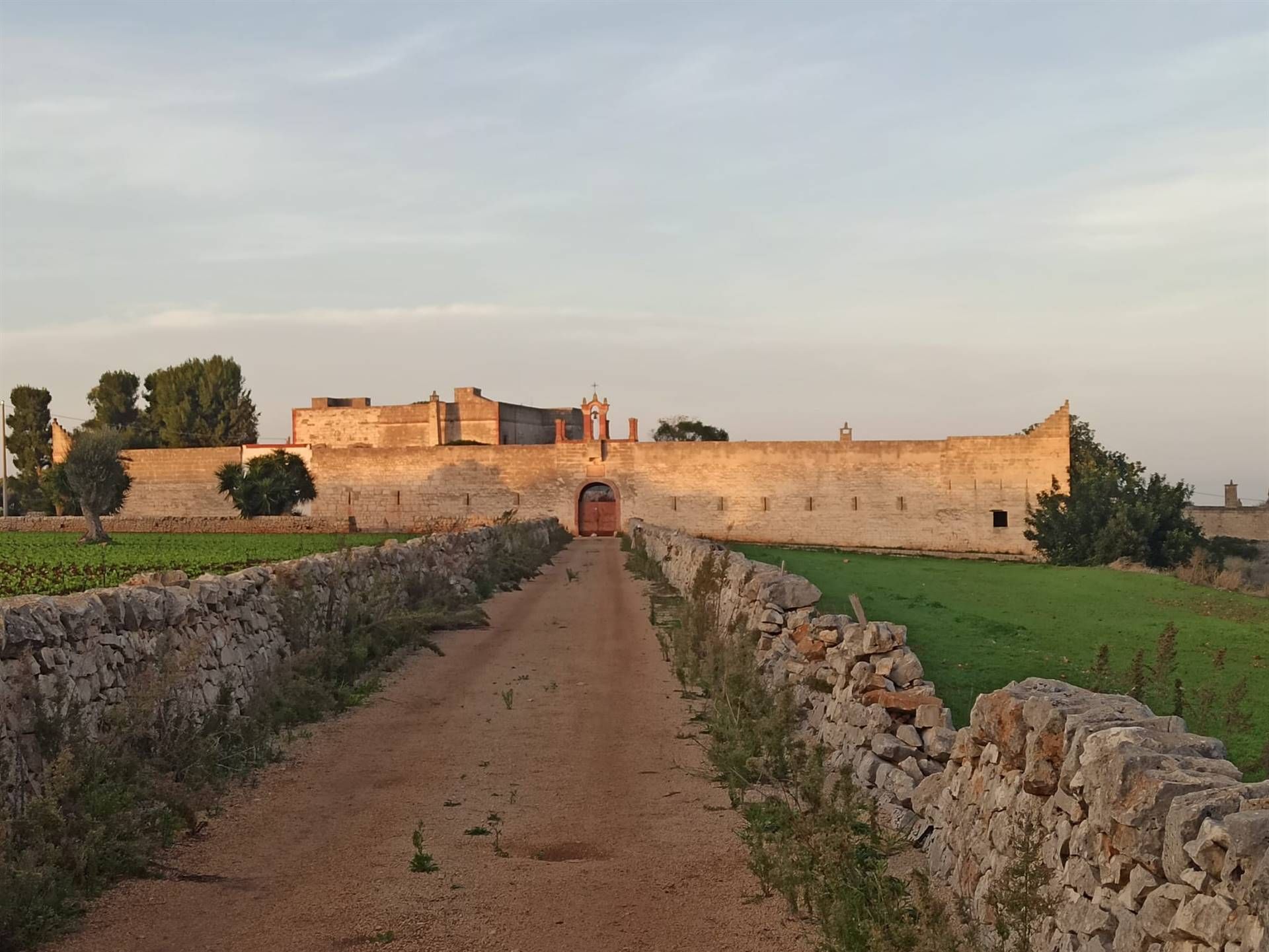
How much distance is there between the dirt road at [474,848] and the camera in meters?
5.28

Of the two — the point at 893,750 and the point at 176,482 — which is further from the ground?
the point at 176,482

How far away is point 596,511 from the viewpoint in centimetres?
4897

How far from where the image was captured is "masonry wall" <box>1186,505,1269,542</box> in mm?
47062

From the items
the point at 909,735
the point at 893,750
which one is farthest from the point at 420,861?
the point at 909,735

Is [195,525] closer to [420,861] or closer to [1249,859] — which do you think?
[420,861]

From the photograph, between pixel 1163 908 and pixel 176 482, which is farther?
pixel 176 482

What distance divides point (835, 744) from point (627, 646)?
6643 mm

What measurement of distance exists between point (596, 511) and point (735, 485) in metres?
6.31

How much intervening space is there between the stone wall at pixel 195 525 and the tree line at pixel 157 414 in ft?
83.9

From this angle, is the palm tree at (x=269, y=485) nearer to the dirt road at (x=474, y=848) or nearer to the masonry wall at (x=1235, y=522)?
the masonry wall at (x=1235, y=522)

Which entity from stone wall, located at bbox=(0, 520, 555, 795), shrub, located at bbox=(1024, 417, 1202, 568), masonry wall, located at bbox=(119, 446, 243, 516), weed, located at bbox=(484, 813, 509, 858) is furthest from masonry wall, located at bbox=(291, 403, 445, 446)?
weed, located at bbox=(484, 813, 509, 858)

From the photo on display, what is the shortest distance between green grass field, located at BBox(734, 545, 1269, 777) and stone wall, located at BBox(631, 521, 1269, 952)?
209 centimetres

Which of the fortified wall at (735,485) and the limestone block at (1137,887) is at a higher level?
the fortified wall at (735,485)

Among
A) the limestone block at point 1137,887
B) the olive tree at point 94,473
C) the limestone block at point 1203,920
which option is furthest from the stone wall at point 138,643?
the olive tree at point 94,473
